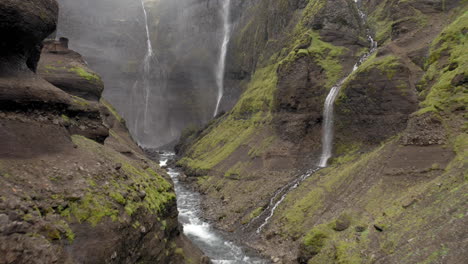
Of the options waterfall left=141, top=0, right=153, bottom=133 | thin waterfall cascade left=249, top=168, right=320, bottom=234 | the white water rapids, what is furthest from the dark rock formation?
waterfall left=141, top=0, right=153, bottom=133

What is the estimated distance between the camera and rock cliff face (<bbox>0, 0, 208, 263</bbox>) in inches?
381

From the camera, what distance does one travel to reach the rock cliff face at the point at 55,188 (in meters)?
9.68

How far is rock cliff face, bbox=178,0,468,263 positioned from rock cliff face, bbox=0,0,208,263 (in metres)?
10.5

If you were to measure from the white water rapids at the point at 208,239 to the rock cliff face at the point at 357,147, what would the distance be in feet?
4.89

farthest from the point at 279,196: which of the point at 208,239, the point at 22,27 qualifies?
the point at 22,27

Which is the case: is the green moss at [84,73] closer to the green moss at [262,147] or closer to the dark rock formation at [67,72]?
the dark rock formation at [67,72]

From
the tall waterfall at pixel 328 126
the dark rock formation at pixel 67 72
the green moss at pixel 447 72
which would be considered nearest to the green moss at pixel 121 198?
the dark rock formation at pixel 67 72

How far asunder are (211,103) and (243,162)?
54.9 meters

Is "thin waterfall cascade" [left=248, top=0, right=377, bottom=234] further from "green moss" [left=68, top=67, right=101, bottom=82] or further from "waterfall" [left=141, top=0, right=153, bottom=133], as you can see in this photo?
"waterfall" [left=141, top=0, right=153, bottom=133]

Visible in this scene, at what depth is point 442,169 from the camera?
20.3 m

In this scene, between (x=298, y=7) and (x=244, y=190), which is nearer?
(x=244, y=190)

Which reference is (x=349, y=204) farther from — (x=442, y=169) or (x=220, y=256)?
(x=220, y=256)

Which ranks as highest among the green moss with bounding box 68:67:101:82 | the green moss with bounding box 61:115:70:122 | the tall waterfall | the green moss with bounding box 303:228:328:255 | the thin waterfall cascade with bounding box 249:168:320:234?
the green moss with bounding box 68:67:101:82

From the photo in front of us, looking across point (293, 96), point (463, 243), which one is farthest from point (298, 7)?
point (463, 243)
